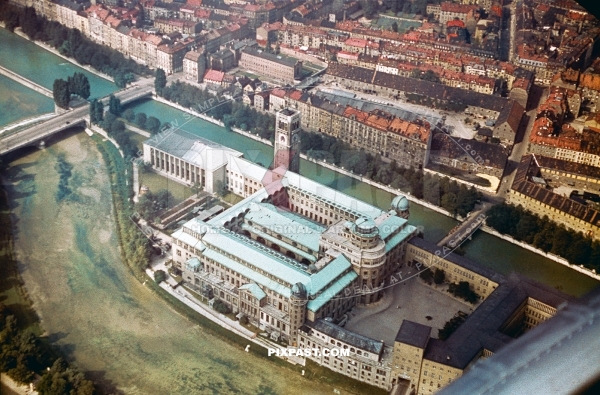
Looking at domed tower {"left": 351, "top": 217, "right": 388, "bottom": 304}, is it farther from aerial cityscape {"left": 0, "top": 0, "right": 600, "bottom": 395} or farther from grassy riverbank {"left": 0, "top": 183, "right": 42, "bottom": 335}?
grassy riverbank {"left": 0, "top": 183, "right": 42, "bottom": 335}

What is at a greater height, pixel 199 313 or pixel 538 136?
pixel 538 136

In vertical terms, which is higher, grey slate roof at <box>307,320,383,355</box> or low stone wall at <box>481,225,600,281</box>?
grey slate roof at <box>307,320,383,355</box>

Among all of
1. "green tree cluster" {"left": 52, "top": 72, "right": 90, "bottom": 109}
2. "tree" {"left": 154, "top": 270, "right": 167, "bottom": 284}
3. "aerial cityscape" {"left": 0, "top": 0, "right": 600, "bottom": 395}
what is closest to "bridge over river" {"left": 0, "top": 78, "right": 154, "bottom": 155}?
"aerial cityscape" {"left": 0, "top": 0, "right": 600, "bottom": 395}

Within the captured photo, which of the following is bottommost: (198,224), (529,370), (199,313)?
(199,313)

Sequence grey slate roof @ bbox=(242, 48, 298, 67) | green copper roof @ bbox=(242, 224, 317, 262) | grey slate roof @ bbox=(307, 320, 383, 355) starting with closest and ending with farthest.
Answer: grey slate roof @ bbox=(307, 320, 383, 355) → green copper roof @ bbox=(242, 224, 317, 262) → grey slate roof @ bbox=(242, 48, 298, 67)

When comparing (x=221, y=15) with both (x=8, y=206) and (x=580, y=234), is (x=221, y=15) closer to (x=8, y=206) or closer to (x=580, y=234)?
(x=8, y=206)

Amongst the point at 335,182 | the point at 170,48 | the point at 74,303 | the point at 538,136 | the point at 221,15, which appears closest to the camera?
the point at 74,303

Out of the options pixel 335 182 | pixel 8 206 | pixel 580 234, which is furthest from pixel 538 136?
pixel 8 206

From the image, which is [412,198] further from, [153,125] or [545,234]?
[153,125]
